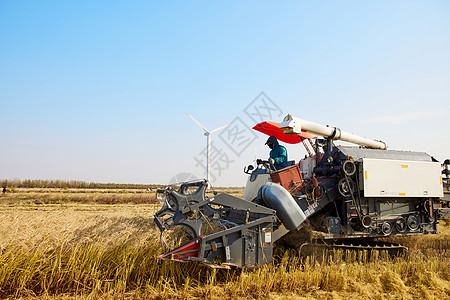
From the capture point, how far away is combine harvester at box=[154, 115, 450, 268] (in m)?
5.67

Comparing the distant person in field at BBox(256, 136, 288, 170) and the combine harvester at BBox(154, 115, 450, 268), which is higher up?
the distant person in field at BBox(256, 136, 288, 170)

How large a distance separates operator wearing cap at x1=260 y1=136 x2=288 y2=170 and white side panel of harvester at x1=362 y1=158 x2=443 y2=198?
1961 millimetres

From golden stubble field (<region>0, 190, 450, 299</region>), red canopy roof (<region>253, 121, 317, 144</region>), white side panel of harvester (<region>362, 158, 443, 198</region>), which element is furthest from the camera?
red canopy roof (<region>253, 121, 317, 144</region>)

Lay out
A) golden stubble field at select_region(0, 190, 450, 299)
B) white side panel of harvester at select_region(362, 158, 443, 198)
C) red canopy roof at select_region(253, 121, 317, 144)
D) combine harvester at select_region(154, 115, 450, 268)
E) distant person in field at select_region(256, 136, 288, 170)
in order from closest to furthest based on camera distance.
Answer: golden stubble field at select_region(0, 190, 450, 299) → combine harvester at select_region(154, 115, 450, 268) → white side panel of harvester at select_region(362, 158, 443, 198) → distant person in field at select_region(256, 136, 288, 170) → red canopy roof at select_region(253, 121, 317, 144)

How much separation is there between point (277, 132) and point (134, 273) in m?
5.50

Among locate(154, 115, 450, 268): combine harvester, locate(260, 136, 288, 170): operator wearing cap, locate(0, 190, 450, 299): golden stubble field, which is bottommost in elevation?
locate(0, 190, 450, 299): golden stubble field

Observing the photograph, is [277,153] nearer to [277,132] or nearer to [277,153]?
[277,153]

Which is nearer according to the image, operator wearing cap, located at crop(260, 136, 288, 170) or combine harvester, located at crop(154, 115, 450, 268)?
combine harvester, located at crop(154, 115, 450, 268)

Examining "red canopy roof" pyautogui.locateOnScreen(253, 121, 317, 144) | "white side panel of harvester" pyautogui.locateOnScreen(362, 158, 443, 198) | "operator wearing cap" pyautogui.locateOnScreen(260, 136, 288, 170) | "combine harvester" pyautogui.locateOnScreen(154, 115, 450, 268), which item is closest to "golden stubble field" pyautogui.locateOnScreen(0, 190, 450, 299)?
"combine harvester" pyautogui.locateOnScreen(154, 115, 450, 268)

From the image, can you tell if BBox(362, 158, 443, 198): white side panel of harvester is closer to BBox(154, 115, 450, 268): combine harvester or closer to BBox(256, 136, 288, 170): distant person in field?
BBox(154, 115, 450, 268): combine harvester

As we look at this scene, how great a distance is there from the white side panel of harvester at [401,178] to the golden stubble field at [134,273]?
1746mm

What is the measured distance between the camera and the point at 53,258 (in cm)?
527

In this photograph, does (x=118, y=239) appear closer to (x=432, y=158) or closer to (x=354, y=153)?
(x=354, y=153)

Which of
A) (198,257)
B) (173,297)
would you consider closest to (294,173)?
(198,257)
